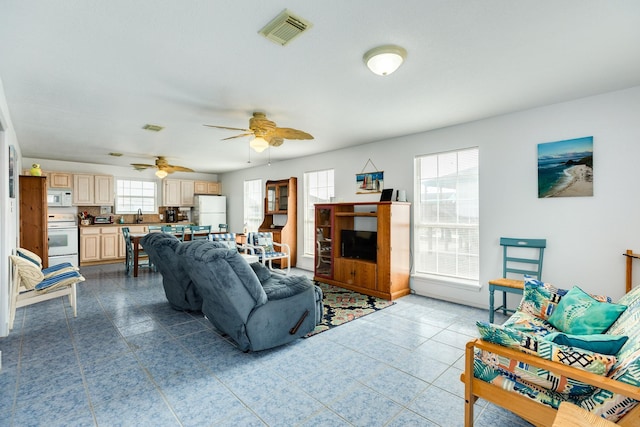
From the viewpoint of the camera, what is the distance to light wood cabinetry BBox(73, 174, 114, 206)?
736 cm

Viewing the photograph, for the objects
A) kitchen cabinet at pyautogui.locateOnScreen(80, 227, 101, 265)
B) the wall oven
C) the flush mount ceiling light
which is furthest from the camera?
kitchen cabinet at pyautogui.locateOnScreen(80, 227, 101, 265)

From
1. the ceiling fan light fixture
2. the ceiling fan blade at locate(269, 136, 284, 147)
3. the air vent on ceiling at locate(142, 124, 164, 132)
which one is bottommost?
the ceiling fan light fixture

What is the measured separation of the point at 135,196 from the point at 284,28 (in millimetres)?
8118

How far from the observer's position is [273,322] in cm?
285

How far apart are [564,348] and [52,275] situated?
5070 mm

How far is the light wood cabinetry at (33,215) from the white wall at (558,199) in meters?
6.65

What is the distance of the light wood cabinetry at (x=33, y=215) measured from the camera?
554 centimetres

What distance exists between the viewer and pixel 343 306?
13.8 feet

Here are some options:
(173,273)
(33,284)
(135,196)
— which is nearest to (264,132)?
(173,273)

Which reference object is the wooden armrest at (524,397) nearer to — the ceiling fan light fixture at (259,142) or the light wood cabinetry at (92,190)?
the ceiling fan light fixture at (259,142)

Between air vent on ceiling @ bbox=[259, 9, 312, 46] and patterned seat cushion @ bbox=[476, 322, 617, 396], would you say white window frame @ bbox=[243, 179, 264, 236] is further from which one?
patterned seat cushion @ bbox=[476, 322, 617, 396]

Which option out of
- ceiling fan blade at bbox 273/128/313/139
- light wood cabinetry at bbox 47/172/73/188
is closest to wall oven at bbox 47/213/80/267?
light wood cabinetry at bbox 47/172/73/188

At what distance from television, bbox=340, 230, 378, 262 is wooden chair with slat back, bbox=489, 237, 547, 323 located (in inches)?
69.5

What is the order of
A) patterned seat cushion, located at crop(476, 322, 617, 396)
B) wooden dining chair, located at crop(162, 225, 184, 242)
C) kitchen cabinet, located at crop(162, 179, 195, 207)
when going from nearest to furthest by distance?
1. patterned seat cushion, located at crop(476, 322, 617, 396)
2. wooden dining chair, located at crop(162, 225, 184, 242)
3. kitchen cabinet, located at crop(162, 179, 195, 207)
